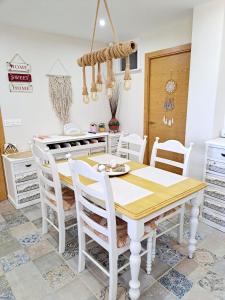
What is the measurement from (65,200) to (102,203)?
2.23 ft

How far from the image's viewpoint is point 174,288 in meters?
1.57

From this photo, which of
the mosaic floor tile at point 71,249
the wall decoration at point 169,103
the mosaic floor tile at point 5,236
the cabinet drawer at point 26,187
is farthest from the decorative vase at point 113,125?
the mosaic floor tile at point 5,236

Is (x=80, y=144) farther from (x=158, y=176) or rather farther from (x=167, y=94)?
(x=158, y=176)

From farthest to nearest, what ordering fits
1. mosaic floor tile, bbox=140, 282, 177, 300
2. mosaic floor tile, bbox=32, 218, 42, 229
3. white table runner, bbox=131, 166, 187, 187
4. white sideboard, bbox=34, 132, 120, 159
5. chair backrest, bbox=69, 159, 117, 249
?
white sideboard, bbox=34, 132, 120, 159 < mosaic floor tile, bbox=32, 218, 42, 229 < white table runner, bbox=131, 166, 187, 187 < mosaic floor tile, bbox=140, 282, 177, 300 < chair backrest, bbox=69, 159, 117, 249

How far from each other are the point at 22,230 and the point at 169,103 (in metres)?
2.53

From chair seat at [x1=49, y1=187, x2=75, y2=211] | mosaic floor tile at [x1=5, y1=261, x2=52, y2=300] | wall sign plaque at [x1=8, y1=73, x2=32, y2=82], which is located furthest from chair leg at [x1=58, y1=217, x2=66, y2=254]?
wall sign plaque at [x1=8, y1=73, x2=32, y2=82]

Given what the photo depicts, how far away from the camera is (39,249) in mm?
2014

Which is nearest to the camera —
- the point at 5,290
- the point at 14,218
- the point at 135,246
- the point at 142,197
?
the point at 135,246

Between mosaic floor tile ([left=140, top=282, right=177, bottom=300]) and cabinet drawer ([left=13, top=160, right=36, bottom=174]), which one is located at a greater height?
cabinet drawer ([left=13, top=160, right=36, bottom=174])

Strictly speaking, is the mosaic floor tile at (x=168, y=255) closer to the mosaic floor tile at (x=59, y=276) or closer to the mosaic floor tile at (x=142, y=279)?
the mosaic floor tile at (x=142, y=279)

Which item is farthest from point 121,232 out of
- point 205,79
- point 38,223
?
point 205,79

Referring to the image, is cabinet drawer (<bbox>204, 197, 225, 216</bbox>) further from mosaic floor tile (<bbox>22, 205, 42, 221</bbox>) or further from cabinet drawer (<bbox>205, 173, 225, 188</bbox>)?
mosaic floor tile (<bbox>22, 205, 42, 221</bbox>)

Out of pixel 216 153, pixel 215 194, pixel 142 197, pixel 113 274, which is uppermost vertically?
pixel 216 153

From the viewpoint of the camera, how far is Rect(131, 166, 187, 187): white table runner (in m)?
1.72
